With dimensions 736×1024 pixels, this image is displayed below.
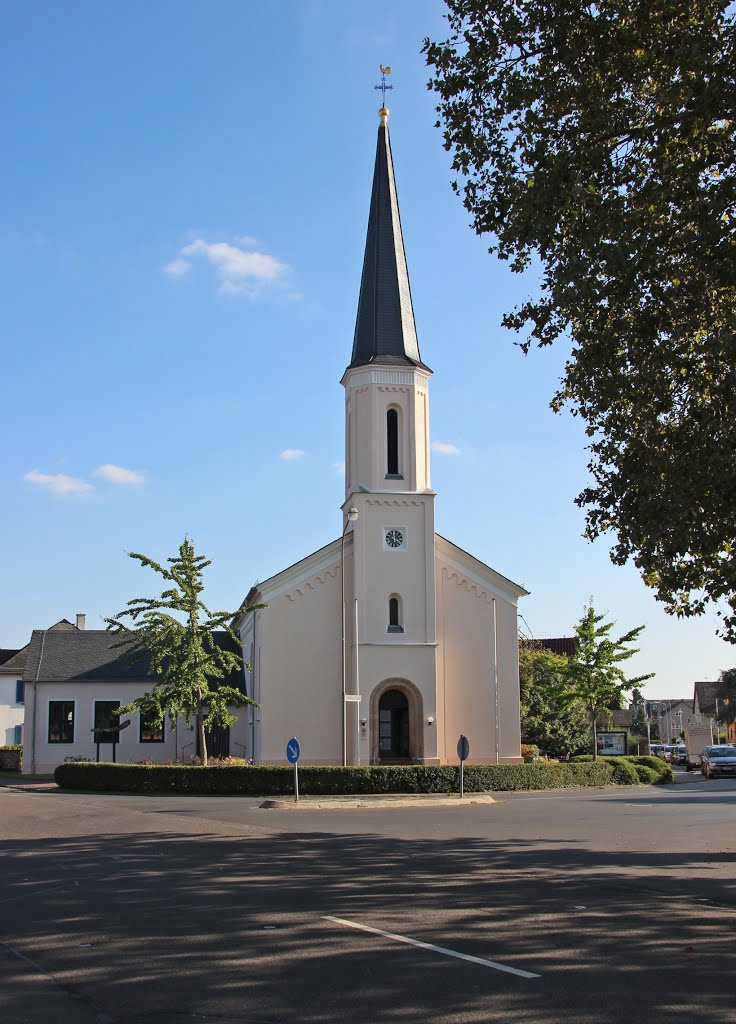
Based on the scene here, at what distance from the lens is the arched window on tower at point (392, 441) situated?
39.8 meters

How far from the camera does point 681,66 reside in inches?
475

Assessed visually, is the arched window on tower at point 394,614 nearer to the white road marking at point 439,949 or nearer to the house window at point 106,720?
the house window at point 106,720

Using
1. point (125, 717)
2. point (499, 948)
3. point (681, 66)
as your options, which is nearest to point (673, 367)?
point (681, 66)

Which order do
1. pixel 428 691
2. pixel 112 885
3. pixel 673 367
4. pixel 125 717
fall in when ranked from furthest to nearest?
pixel 125 717 → pixel 428 691 → pixel 673 367 → pixel 112 885

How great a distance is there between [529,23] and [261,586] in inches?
1041

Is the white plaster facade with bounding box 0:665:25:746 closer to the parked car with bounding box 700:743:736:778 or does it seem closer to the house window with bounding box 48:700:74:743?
the house window with bounding box 48:700:74:743

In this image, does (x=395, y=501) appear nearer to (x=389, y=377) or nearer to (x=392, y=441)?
(x=392, y=441)

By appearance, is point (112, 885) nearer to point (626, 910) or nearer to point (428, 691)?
point (626, 910)

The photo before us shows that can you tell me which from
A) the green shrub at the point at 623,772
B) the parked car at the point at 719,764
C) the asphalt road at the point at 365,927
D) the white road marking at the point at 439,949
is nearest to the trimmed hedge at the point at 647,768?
the green shrub at the point at 623,772

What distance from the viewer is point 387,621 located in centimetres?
3812

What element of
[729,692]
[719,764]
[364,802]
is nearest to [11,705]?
[364,802]

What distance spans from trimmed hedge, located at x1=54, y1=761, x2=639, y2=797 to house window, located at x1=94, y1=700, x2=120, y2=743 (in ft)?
41.9

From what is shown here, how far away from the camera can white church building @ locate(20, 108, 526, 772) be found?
37.7m

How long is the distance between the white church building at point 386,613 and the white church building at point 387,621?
0.16 ft
